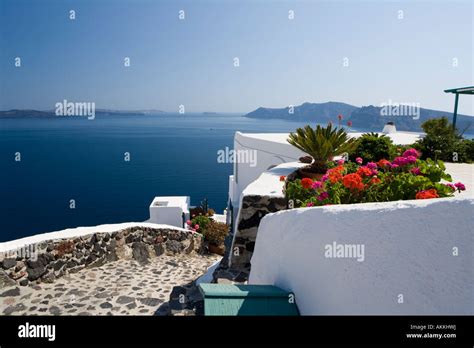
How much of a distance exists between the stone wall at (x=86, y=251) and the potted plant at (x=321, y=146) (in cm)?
426

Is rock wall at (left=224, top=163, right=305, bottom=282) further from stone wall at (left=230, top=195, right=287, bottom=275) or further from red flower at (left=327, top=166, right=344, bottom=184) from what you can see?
red flower at (left=327, top=166, right=344, bottom=184)

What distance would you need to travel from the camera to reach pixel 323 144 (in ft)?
24.4

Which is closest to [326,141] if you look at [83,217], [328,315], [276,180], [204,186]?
[276,180]

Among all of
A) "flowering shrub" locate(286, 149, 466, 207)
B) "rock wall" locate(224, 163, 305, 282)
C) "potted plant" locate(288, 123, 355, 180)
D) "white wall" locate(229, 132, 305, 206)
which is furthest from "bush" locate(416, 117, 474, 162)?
"rock wall" locate(224, 163, 305, 282)

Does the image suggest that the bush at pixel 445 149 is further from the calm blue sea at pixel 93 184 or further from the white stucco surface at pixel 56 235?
the calm blue sea at pixel 93 184

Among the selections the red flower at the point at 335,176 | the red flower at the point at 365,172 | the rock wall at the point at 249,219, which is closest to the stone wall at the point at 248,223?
the rock wall at the point at 249,219

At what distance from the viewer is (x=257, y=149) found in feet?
46.5

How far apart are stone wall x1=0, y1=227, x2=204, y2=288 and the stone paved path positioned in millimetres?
202

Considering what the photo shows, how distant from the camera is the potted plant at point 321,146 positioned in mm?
7475

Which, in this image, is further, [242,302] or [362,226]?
[242,302]

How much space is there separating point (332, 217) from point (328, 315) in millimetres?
818

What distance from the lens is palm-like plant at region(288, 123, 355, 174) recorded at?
7473mm

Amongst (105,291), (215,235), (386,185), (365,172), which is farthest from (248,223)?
(215,235)
